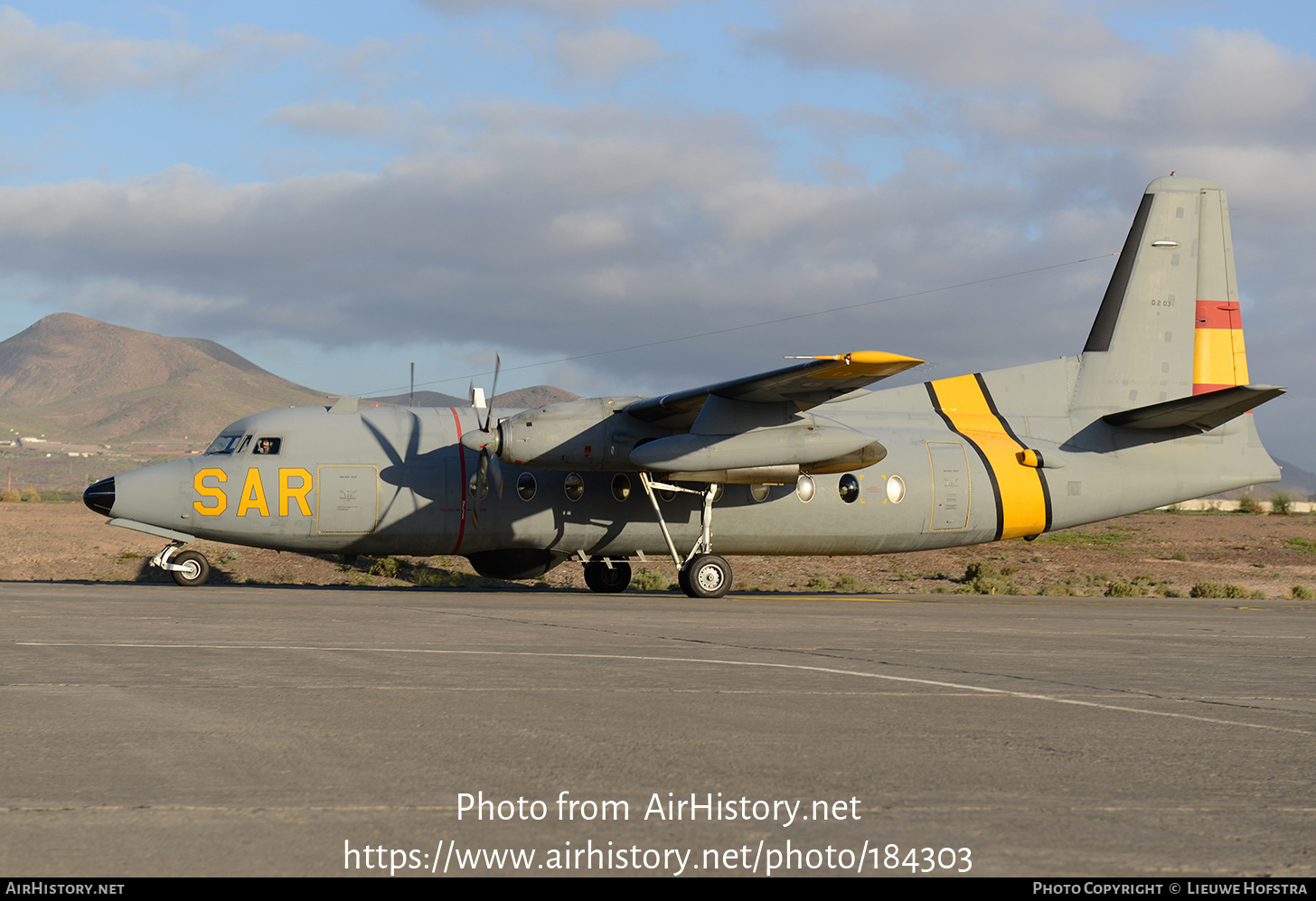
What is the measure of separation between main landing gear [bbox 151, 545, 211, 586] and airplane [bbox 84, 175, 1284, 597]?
5 centimetres

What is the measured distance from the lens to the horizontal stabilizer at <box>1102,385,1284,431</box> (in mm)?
20281

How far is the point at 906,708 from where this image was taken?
7582 mm

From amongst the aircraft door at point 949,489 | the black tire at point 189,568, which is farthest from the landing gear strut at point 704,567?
the black tire at point 189,568

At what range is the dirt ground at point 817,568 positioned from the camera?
28.9 metres

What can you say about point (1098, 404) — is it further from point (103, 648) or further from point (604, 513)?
point (103, 648)

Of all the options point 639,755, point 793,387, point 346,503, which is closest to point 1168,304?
point 793,387

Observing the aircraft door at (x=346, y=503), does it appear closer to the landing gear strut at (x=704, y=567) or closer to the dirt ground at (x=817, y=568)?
the landing gear strut at (x=704, y=567)

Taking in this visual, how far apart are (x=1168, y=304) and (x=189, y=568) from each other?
68.0 ft

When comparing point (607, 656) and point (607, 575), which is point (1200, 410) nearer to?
point (607, 575)

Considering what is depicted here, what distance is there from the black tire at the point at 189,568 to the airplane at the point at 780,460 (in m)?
0.04

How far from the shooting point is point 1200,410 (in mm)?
21609

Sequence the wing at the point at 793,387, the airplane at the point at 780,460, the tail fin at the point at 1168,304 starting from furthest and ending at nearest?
the tail fin at the point at 1168,304, the airplane at the point at 780,460, the wing at the point at 793,387
